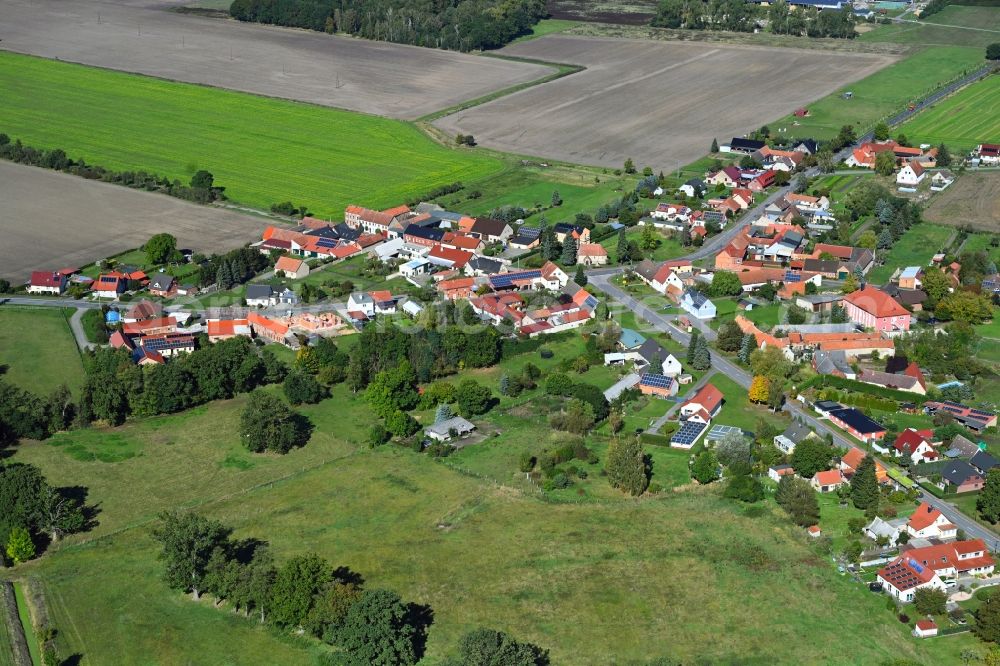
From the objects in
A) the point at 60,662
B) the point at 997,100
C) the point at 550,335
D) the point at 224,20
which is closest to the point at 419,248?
the point at 550,335

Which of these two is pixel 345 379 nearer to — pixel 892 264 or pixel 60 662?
pixel 60 662

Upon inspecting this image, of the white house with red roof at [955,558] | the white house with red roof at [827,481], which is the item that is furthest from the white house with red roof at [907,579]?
the white house with red roof at [827,481]

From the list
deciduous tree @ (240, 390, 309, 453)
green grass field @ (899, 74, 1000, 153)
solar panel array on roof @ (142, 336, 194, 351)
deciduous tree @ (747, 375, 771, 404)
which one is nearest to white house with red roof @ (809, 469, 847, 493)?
deciduous tree @ (747, 375, 771, 404)

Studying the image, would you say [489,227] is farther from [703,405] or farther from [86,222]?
[703,405]

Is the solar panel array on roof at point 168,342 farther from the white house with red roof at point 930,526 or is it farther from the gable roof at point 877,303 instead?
the white house with red roof at point 930,526

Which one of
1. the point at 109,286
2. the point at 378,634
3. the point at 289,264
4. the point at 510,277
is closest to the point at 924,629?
the point at 378,634

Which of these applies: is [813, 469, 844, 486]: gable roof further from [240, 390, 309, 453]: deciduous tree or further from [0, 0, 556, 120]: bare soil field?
[0, 0, 556, 120]: bare soil field
